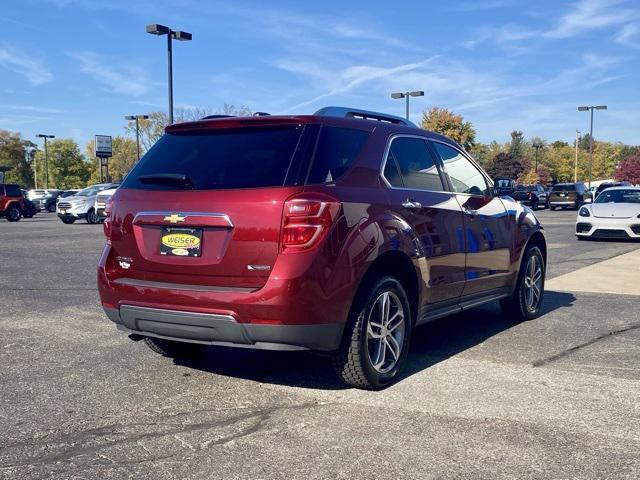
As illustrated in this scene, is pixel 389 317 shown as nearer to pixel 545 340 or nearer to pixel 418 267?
pixel 418 267

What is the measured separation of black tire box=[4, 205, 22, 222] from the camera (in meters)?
32.0

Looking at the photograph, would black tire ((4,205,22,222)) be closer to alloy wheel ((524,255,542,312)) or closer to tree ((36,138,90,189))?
alloy wheel ((524,255,542,312))

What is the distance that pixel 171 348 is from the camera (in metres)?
4.97

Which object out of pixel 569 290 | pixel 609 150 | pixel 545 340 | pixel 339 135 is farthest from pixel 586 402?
pixel 609 150

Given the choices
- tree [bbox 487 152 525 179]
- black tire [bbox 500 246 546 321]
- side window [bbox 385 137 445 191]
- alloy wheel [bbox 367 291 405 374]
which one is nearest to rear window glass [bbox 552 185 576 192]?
black tire [bbox 500 246 546 321]

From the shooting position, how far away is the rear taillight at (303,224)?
3.70m

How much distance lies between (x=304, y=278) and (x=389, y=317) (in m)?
1.00

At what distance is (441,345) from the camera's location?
219 inches

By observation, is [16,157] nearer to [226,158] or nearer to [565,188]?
[565,188]

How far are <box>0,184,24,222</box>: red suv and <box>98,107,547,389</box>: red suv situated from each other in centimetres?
3055

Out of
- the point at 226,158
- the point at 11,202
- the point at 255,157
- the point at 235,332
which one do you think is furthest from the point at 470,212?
the point at 11,202

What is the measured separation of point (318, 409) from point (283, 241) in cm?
103

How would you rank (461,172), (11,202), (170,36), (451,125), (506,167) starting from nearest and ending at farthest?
(461,172) < (170,36) < (11,202) < (451,125) < (506,167)

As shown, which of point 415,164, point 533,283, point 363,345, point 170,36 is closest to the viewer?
point 363,345
